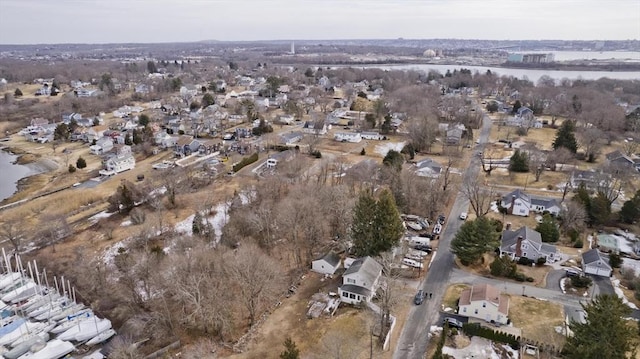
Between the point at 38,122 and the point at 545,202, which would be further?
the point at 38,122

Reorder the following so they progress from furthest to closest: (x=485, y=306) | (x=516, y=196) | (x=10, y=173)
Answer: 1. (x=10, y=173)
2. (x=516, y=196)
3. (x=485, y=306)

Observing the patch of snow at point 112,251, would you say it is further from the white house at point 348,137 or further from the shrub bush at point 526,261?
the white house at point 348,137

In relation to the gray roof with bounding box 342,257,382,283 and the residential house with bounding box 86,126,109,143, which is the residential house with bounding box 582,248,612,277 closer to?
the gray roof with bounding box 342,257,382,283

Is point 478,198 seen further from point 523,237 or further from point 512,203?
point 523,237

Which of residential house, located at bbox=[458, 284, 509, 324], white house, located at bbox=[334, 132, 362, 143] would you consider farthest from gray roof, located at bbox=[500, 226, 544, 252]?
white house, located at bbox=[334, 132, 362, 143]

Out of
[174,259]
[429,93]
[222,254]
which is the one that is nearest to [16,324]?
[174,259]

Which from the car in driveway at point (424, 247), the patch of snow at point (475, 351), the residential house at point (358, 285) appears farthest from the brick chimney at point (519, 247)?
the residential house at point (358, 285)

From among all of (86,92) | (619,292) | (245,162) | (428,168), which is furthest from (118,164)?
(86,92)
